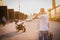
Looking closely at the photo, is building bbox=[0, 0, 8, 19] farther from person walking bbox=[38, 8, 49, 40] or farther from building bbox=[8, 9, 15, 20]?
person walking bbox=[38, 8, 49, 40]

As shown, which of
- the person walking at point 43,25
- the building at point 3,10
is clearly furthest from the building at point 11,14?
the person walking at point 43,25

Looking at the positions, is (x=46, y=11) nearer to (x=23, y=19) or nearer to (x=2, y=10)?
(x=23, y=19)

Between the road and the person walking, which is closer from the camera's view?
the person walking

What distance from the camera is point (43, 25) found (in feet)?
11.1

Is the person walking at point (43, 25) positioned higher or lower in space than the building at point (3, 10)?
lower

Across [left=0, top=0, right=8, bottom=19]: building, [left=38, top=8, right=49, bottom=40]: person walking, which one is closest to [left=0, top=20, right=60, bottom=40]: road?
[left=38, top=8, right=49, bottom=40]: person walking

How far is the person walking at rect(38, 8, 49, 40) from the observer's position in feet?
11.1

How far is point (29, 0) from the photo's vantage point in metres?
3.61

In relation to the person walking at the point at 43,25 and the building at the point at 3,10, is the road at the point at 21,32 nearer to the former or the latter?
the person walking at the point at 43,25

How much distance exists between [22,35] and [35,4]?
0.60m

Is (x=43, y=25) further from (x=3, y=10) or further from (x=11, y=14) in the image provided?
(x=3, y=10)

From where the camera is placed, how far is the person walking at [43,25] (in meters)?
3.39

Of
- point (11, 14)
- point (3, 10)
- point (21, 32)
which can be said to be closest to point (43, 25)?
point (21, 32)

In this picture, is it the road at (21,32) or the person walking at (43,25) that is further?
the road at (21,32)
